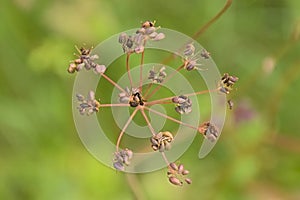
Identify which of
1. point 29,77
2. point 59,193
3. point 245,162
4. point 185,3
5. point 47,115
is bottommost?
point 59,193

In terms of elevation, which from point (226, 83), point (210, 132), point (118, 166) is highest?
point (226, 83)

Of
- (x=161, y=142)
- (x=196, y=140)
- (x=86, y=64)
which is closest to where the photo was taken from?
(x=161, y=142)

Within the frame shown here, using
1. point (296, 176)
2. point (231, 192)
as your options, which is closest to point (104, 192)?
point (231, 192)

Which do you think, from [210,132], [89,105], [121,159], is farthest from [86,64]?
[210,132]

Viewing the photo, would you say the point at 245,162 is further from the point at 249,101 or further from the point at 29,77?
the point at 29,77

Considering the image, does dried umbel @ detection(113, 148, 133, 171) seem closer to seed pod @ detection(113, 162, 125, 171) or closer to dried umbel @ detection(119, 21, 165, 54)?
seed pod @ detection(113, 162, 125, 171)


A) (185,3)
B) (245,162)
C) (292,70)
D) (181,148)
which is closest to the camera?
(181,148)

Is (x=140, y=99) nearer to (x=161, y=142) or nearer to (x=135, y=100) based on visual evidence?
(x=135, y=100)

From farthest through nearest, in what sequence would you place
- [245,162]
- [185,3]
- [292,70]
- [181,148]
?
[185,3] < [292,70] < [245,162] < [181,148]

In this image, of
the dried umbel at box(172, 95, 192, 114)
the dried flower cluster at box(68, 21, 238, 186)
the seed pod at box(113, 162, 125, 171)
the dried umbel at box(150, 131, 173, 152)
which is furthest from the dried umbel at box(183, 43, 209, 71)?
the seed pod at box(113, 162, 125, 171)
